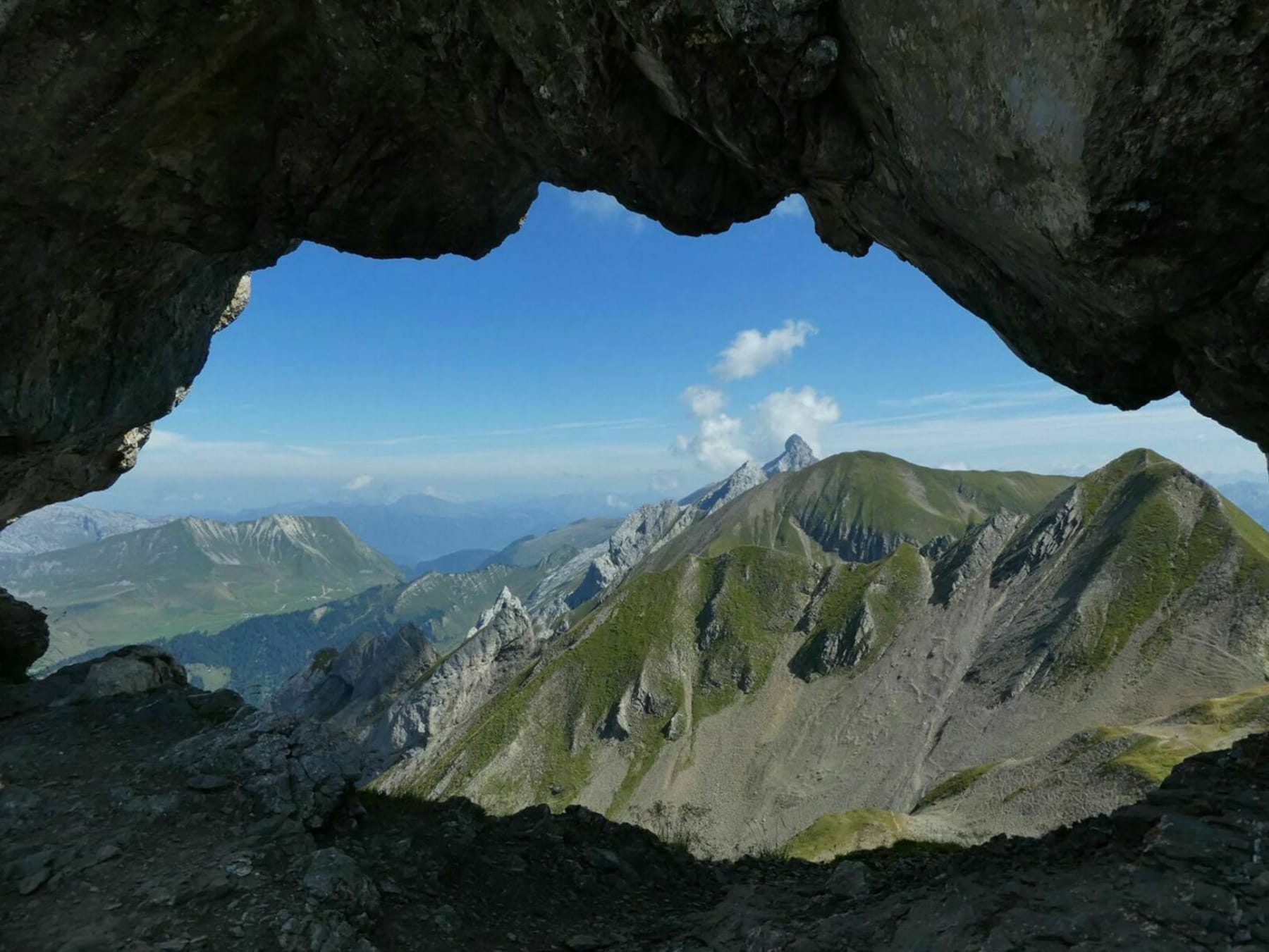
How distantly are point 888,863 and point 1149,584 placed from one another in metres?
132

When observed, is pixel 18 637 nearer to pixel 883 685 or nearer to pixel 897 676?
pixel 883 685

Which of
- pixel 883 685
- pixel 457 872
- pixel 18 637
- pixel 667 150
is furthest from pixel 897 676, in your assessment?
pixel 18 637

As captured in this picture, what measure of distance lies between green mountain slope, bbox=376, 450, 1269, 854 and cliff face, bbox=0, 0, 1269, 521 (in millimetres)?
68395

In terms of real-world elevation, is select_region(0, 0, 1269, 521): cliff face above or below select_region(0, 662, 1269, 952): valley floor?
above

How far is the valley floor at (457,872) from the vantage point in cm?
1171

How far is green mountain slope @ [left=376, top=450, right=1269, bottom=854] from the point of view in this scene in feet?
332

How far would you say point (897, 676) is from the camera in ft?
460

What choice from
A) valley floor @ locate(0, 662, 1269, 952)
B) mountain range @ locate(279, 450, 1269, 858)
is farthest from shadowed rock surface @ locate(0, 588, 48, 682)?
mountain range @ locate(279, 450, 1269, 858)

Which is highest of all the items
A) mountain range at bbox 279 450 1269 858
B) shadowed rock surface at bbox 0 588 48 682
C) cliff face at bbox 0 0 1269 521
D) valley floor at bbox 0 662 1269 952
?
cliff face at bbox 0 0 1269 521

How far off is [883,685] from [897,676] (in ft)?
12.5

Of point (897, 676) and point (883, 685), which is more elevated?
point (897, 676)

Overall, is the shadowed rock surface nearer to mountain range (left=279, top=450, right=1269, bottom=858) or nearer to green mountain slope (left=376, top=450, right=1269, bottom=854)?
mountain range (left=279, top=450, right=1269, bottom=858)

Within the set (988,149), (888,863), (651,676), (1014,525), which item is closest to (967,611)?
(1014,525)

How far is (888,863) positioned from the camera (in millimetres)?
21844
